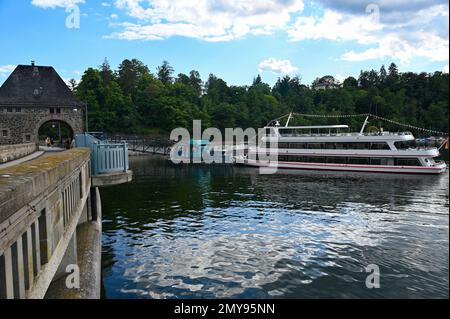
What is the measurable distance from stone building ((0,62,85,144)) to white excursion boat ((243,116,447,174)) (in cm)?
2667

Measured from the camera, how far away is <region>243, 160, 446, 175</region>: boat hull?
43.7 meters

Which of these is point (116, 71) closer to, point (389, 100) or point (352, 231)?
point (389, 100)

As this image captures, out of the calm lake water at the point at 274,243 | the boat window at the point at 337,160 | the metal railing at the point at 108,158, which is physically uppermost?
the metal railing at the point at 108,158

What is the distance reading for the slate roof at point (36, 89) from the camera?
3878 cm

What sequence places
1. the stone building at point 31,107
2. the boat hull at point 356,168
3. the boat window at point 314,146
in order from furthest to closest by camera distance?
the boat window at point 314,146, the boat hull at point 356,168, the stone building at point 31,107

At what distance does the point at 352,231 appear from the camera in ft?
61.7

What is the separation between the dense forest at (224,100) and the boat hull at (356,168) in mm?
52078

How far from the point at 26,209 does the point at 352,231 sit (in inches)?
679

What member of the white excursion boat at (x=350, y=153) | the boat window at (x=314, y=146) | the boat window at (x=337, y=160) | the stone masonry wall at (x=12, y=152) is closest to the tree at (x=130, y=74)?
the white excursion boat at (x=350, y=153)

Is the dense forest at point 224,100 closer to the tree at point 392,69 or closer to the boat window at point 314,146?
the tree at point 392,69

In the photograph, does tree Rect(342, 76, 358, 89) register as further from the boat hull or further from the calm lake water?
the calm lake water

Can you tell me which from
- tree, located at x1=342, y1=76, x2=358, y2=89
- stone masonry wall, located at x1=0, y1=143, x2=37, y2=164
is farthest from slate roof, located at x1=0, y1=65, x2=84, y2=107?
tree, located at x1=342, y1=76, x2=358, y2=89
